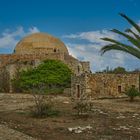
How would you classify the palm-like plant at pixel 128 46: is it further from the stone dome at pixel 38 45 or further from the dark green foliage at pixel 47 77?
the stone dome at pixel 38 45

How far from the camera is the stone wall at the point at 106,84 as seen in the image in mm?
31328

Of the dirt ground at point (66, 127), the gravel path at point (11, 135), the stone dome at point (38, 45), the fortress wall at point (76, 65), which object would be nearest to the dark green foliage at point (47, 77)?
the fortress wall at point (76, 65)

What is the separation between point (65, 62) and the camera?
4238 cm

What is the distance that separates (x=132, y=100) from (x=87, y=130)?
15456mm

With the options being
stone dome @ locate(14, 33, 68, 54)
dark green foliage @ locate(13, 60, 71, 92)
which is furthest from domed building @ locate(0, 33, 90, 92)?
dark green foliage @ locate(13, 60, 71, 92)

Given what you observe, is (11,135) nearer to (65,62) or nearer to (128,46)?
(128,46)

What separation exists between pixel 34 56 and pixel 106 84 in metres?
13.9

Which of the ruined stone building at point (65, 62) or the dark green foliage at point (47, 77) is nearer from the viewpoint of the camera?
the ruined stone building at point (65, 62)

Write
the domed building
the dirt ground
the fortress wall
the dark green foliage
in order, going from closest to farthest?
the dirt ground → the dark green foliage → the domed building → the fortress wall

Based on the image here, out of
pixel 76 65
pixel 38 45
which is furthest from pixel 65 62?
pixel 38 45

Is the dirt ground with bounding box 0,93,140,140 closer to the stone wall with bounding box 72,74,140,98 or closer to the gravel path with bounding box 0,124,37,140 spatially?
the gravel path with bounding box 0,124,37,140

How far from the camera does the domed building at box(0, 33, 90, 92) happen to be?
41438mm

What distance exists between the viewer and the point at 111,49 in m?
14.5

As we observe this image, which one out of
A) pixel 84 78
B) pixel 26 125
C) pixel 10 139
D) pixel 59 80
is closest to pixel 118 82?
pixel 84 78
